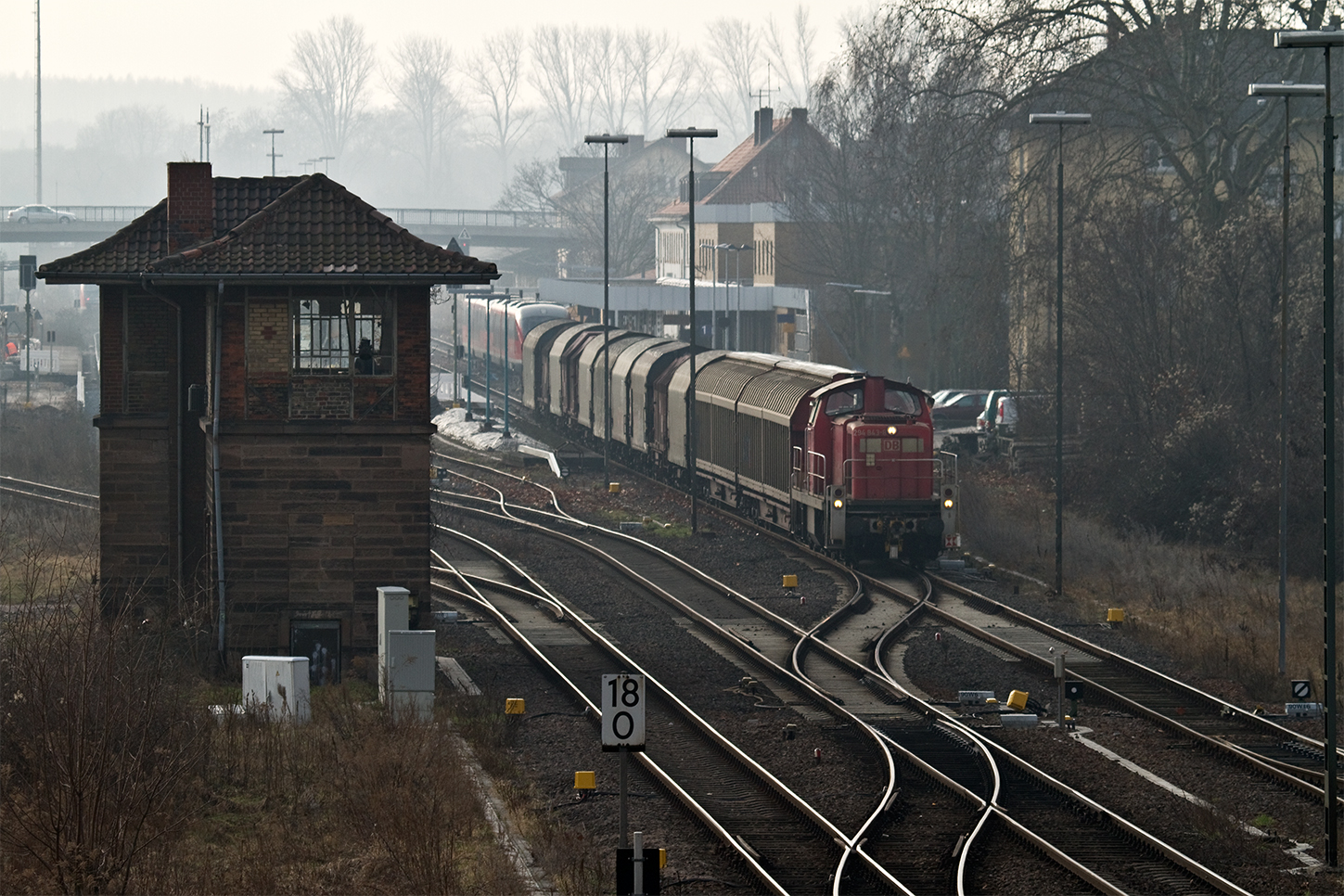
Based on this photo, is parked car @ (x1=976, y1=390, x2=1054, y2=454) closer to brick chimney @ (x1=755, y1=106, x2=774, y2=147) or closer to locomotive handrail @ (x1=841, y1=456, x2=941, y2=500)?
locomotive handrail @ (x1=841, y1=456, x2=941, y2=500)

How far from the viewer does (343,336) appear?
76.3 feet

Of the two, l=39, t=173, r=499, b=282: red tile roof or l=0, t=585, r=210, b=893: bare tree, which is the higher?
l=39, t=173, r=499, b=282: red tile roof

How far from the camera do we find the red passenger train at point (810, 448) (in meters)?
30.8

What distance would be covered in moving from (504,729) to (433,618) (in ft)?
26.7

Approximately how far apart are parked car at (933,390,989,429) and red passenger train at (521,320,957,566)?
17.9 meters

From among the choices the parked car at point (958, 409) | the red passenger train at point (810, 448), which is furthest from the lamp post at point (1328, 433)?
the parked car at point (958, 409)

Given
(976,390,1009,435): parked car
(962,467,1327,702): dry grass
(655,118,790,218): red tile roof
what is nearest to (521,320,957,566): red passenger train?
(962,467,1327,702): dry grass

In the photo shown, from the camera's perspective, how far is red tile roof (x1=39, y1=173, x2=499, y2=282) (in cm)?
2275

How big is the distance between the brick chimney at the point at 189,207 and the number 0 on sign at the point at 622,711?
13883mm

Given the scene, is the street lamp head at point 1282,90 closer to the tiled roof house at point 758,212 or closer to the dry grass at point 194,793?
the dry grass at point 194,793

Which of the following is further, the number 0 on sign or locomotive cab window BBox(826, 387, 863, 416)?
locomotive cab window BBox(826, 387, 863, 416)

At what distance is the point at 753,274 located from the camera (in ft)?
297

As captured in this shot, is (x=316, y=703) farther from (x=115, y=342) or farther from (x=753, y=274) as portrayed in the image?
(x=753, y=274)

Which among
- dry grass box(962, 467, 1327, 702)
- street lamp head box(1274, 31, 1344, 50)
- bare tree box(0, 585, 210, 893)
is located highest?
street lamp head box(1274, 31, 1344, 50)
